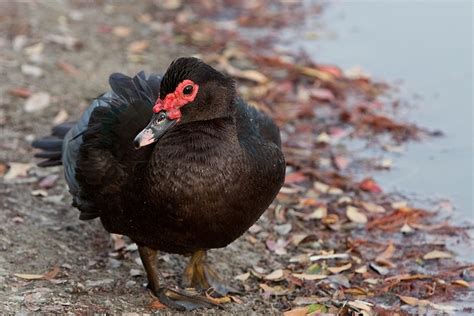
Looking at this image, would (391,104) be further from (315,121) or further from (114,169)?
(114,169)

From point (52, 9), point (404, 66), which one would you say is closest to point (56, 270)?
point (404, 66)

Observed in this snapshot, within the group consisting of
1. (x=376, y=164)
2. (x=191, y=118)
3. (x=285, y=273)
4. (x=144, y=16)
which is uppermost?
(x=144, y=16)

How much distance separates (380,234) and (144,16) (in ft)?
15.2

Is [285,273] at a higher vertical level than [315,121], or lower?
lower

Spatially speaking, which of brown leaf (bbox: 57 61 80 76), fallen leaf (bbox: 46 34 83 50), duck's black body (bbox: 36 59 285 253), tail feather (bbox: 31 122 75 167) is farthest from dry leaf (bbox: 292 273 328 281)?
fallen leaf (bbox: 46 34 83 50)

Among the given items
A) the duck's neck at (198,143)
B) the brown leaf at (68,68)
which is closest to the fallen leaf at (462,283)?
the duck's neck at (198,143)

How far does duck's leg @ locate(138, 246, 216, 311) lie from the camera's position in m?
4.60

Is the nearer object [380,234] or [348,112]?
[380,234]

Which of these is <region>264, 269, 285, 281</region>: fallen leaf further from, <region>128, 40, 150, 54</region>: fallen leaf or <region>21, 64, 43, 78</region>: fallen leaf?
<region>128, 40, 150, 54</region>: fallen leaf

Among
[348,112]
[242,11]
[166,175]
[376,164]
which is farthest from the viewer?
[242,11]

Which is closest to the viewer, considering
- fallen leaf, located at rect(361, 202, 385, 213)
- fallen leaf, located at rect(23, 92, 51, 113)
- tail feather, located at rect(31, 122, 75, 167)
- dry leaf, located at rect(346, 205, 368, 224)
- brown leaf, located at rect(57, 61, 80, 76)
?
tail feather, located at rect(31, 122, 75, 167)

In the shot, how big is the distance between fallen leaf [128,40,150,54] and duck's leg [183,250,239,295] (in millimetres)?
3787

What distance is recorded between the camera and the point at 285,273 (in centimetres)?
494

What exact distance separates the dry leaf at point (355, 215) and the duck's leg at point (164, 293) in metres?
1.39
